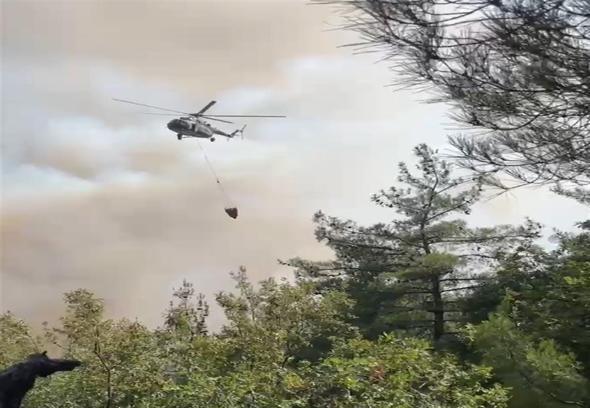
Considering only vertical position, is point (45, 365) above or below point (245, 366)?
below

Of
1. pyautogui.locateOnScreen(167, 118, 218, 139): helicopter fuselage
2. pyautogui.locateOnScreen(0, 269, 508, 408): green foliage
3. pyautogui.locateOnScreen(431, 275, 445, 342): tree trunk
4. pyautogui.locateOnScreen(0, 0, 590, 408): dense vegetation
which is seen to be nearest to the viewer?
pyautogui.locateOnScreen(0, 0, 590, 408): dense vegetation

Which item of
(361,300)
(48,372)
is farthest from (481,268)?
(48,372)

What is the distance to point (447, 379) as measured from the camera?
333 centimetres

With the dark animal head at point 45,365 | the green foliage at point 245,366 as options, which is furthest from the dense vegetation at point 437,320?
the dark animal head at point 45,365

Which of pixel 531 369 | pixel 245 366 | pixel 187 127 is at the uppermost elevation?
pixel 187 127

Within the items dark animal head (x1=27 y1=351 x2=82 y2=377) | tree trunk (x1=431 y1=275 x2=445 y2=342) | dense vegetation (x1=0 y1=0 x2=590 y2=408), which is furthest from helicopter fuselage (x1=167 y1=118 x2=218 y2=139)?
dark animal head (x1=27 y1=351 x2=82 y2=377)

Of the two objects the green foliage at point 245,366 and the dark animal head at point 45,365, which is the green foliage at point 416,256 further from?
the dark animal head at point 45,365

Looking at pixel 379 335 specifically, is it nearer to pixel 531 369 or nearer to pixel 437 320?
pixel 531 369

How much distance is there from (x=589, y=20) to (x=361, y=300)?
625 cm

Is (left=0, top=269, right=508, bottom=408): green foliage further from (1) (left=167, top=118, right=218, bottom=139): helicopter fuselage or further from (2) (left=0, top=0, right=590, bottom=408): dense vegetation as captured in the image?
(1) (left=167, top=118, right=218, bottom=139): helicopter fuselage

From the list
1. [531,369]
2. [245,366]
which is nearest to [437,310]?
[531,369]

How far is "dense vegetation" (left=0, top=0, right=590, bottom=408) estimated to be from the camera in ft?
8.03

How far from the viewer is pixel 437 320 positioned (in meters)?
7.95

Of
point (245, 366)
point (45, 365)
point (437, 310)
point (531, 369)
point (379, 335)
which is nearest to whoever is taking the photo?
point (45, 365)
